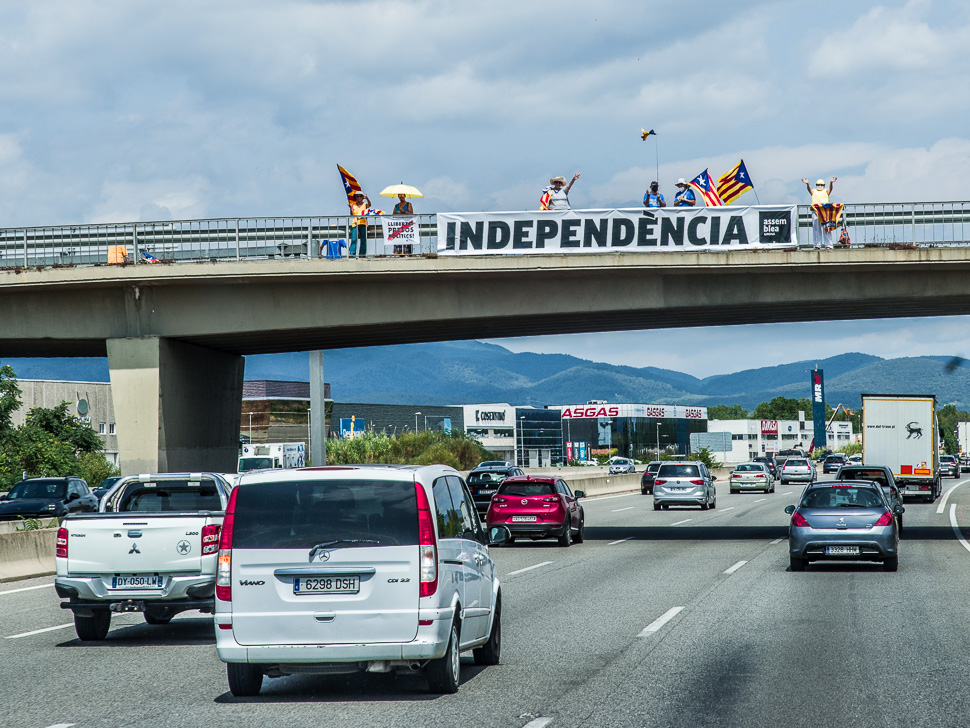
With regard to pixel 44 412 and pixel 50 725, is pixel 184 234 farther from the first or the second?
pixel 44 412

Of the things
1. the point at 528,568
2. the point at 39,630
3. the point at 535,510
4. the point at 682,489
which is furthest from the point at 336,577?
the point at 682,489

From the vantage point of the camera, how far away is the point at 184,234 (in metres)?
27.7

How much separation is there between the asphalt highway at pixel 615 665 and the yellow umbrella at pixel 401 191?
11.4 m

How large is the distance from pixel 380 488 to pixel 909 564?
1498 cm

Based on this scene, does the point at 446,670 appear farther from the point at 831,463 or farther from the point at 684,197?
the point at 831,463

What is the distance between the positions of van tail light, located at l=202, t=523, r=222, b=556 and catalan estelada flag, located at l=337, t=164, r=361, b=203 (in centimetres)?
1667

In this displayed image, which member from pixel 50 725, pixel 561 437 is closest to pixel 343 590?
pixel 50 725

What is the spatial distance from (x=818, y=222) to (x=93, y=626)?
724 inches

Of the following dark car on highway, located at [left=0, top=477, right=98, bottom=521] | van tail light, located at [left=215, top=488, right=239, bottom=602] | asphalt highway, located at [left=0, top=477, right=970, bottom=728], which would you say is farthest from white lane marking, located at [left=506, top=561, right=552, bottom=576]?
dark car on highway, located at [left=0, top=477, right=98, bottom=521]

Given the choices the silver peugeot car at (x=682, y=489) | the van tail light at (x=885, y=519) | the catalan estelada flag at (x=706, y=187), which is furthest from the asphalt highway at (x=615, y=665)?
the silver peugeot car at (x=682, y=489)

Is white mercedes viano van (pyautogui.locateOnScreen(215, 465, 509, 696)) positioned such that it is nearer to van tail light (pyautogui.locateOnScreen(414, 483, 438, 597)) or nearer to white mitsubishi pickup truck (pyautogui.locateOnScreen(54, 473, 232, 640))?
van tail light (pyautogui.locateOnScreen(414, 483, 438, 597))

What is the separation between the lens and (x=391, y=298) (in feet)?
88.3

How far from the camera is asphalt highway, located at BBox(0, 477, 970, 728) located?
8.09m

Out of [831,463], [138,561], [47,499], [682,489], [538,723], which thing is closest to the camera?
[538,723]
